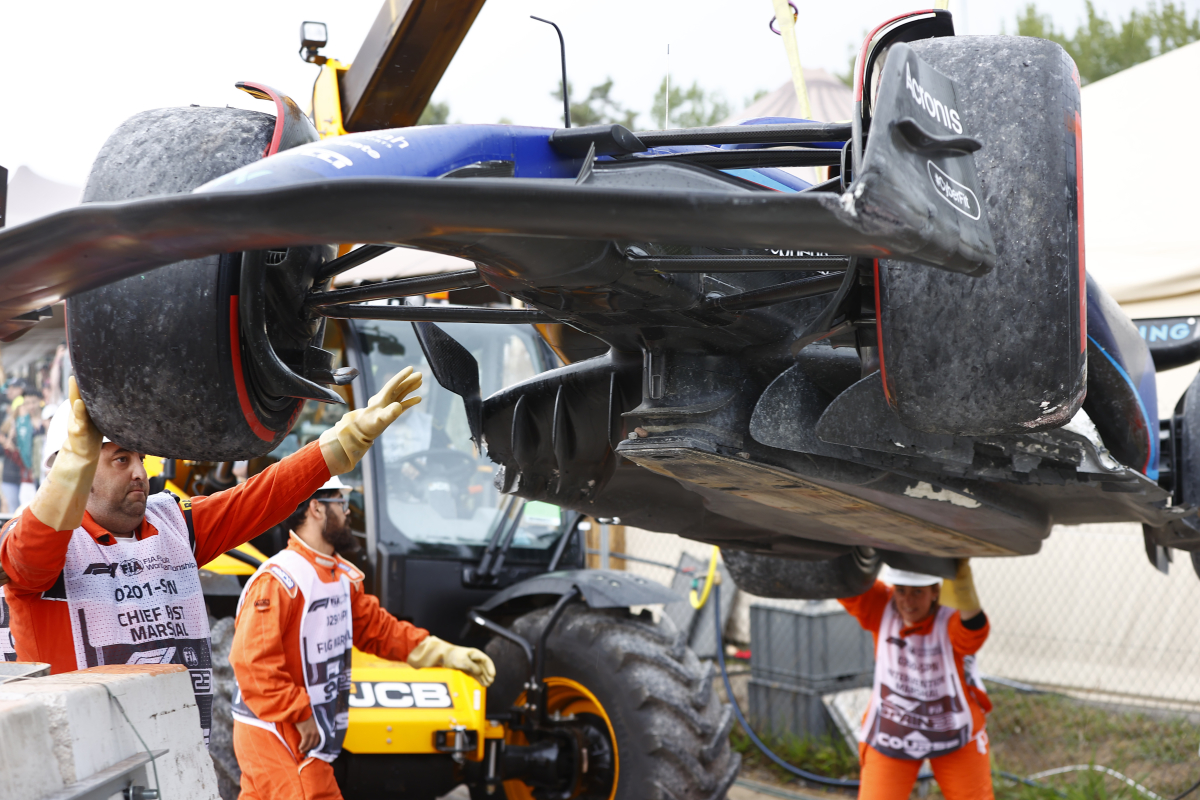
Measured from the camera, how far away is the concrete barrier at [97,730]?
164 centimetres

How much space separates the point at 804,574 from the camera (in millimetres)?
4230

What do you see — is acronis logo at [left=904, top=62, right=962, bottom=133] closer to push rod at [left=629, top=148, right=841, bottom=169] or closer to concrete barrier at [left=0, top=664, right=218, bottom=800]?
push rod at [left=629, top=148, right=841, bottom=169]

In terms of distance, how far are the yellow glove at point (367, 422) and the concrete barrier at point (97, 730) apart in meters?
1.07

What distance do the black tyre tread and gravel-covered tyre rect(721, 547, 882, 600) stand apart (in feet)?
8.36

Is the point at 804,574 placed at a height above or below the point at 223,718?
above

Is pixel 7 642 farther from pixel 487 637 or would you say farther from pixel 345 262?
pixel 487 637

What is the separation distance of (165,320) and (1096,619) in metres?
7.07

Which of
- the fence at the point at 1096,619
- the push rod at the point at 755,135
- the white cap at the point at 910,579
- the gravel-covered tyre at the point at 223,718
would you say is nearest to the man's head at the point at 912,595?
the white cap at the point at 910,579

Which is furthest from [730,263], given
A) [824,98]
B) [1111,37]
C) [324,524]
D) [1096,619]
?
[1111,37]

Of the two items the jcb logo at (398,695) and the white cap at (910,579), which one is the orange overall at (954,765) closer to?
the white cap at (910,579)

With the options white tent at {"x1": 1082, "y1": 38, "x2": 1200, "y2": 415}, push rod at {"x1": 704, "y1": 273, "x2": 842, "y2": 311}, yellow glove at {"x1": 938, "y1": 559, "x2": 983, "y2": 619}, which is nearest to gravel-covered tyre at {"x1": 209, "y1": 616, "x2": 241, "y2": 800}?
yellow glove at {"x1": 938, "y1": 559, "x2": 983, "y2": 619}

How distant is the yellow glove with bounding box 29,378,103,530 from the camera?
97.5 inches

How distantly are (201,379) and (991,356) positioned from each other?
1.49m

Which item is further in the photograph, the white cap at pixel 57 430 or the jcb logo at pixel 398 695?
the jcb logo at pixel 398 695
